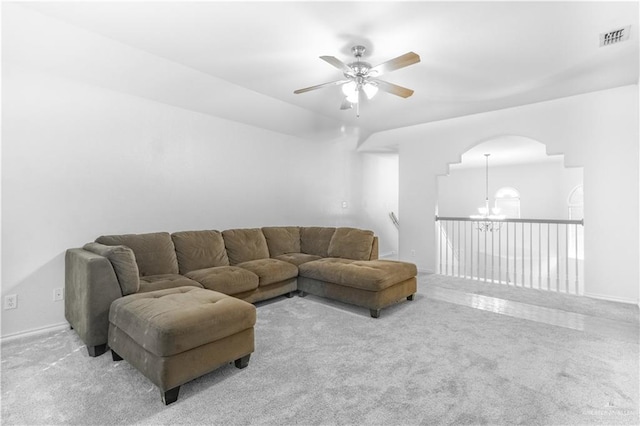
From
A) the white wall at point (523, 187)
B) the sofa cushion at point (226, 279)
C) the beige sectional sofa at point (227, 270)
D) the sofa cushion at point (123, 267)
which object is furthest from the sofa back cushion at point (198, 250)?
the white wall at point (523, 187)

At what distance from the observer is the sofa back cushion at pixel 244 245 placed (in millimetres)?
3967

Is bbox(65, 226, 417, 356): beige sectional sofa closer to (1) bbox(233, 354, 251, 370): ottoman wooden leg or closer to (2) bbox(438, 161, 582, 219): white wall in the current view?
(1) bbox(233, 354, 251, 370): ottoman wooden leg

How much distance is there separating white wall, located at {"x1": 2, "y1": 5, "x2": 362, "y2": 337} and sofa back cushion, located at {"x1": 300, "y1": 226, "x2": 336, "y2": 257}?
0.77 metres

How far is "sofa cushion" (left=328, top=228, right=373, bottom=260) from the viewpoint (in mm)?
4176

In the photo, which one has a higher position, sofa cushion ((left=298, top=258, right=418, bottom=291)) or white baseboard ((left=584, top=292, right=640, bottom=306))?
sofa cushion ((left=298, top=258, right=418, bottom=291))

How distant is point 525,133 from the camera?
4.52 metres

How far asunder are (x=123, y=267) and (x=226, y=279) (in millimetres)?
953

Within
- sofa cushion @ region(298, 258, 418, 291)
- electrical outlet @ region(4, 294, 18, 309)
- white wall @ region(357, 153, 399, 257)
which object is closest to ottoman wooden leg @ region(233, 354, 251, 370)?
sofa cushion @ region(298, 258, 418, 291)

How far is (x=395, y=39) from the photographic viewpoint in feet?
9.07

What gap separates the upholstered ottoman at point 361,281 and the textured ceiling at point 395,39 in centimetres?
221

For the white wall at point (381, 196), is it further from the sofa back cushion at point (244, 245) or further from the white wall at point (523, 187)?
the white wall at point (523, 187)

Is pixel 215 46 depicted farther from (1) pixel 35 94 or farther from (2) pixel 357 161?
(2) pixel 357 161

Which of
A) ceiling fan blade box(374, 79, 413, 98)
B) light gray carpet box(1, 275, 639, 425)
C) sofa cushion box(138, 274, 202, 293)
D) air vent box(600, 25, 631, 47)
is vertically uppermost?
air vent box(600, 25, 631, 47)

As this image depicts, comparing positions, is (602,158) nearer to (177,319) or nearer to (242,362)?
(242,362)
